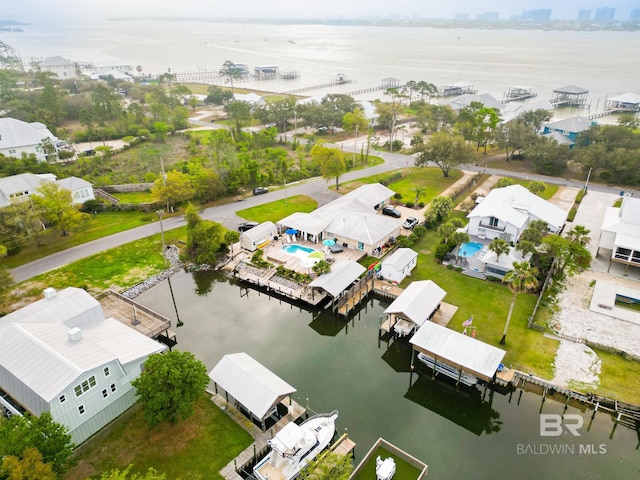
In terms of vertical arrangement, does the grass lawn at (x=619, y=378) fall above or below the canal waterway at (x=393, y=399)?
above

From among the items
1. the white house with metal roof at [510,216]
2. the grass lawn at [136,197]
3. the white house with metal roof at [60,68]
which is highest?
the white house with metal roof at [60,68]

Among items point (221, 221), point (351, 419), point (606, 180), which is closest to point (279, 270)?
point (221, 221)

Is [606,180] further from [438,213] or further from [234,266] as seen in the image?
[234,266]

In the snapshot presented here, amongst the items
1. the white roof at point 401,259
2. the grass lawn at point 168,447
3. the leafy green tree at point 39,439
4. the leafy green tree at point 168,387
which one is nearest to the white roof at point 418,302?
the white roof at point 401,259

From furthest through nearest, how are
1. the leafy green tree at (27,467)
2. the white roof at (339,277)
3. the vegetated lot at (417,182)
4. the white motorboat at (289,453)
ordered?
the vegetated lot at (417,182)
the white roof at (339,277)
the white motorboat at (289,453)
the leafy green tree at (27,467)

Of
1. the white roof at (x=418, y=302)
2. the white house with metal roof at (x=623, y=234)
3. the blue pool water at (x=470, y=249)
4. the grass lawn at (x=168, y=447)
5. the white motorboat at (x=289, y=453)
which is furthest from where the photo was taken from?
the blue pool water at (x=470, y=249)

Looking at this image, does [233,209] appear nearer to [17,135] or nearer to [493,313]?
[493,313]

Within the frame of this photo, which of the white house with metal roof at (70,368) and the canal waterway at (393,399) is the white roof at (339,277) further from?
the white house with metal roof at (70,368)
